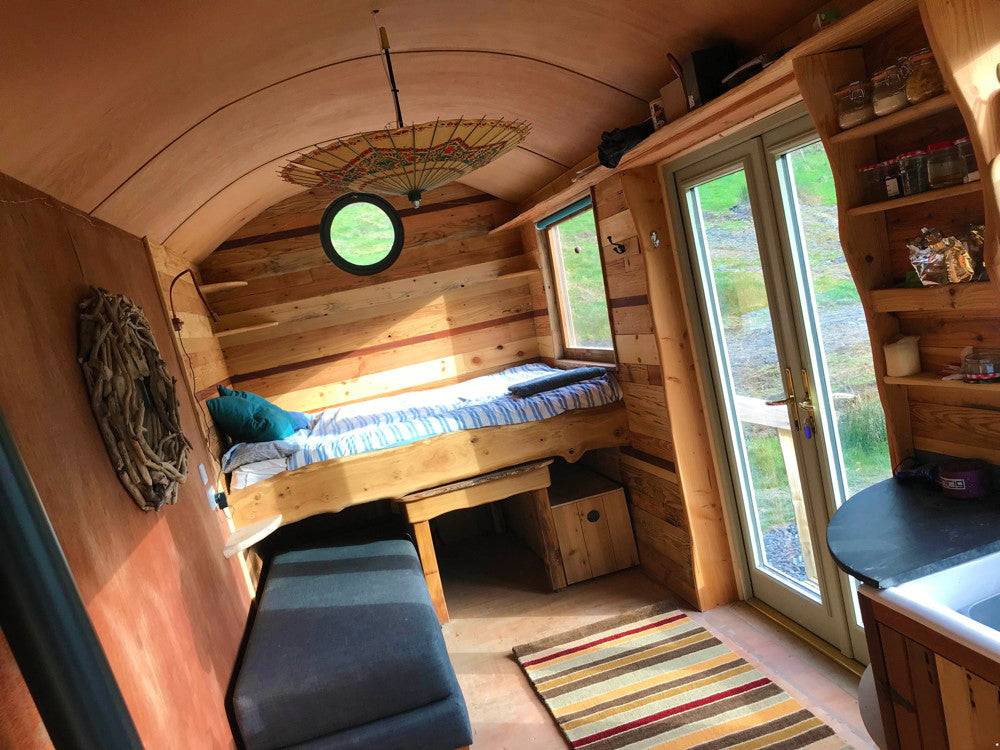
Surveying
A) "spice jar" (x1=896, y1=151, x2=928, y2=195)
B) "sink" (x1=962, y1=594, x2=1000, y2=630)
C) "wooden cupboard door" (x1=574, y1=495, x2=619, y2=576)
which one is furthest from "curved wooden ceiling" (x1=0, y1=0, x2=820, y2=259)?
"wooden cupboard door" (x1=574, y1=495, x2=619, y2=576)

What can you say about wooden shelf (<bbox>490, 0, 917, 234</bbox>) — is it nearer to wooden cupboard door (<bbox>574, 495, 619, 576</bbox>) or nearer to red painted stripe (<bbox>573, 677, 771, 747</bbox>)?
wooden cupboard door (<bbox>574, 495, 619, 576</bbox>)

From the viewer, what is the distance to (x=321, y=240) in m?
5.34

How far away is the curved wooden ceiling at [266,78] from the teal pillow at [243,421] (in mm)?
917

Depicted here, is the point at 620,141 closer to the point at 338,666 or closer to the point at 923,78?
the point at 923,78

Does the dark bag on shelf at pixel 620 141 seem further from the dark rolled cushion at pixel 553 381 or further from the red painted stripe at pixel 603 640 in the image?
the red painted stripe at pixel 603 640

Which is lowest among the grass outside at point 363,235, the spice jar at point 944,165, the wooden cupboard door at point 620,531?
the wooden cupboard door at point 620,531

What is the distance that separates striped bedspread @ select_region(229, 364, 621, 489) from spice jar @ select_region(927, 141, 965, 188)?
8.41ft

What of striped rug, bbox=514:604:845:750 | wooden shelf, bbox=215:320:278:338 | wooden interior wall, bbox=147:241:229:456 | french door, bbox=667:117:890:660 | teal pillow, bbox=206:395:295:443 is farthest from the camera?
wooden shelf, bbox=215:320:278:338

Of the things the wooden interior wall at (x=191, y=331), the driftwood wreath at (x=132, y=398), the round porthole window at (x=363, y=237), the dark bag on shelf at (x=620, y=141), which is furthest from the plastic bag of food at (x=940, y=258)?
the round porthole window at (x=363, y=237)

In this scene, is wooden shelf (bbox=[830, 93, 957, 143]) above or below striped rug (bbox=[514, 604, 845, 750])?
above

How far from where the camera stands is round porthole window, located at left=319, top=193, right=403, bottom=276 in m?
5.26

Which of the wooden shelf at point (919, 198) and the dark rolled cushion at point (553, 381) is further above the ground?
the wooden shelf at point (919, 198)

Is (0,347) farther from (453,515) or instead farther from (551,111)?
(453,515)

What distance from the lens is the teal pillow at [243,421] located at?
13.9 ft
